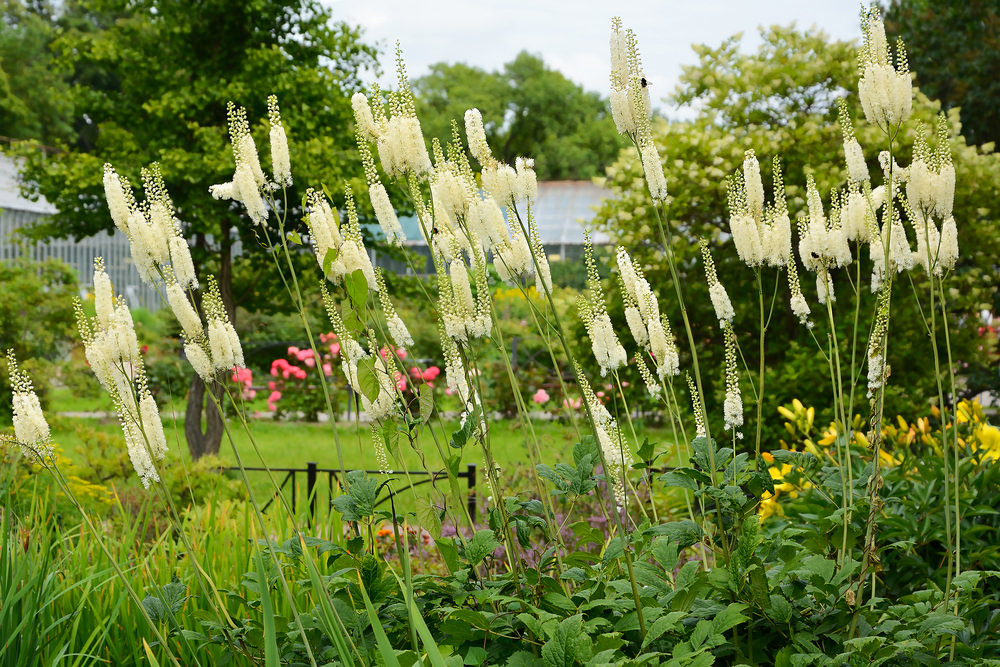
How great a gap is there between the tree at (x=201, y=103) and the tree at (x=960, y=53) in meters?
8.62

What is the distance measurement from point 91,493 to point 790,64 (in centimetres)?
685

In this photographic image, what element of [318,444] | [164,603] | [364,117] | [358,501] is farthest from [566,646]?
[318,444]

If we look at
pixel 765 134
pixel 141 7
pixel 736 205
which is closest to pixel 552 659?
pixel 736 205

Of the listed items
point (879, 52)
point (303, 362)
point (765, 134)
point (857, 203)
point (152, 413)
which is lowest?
point (303, 362)

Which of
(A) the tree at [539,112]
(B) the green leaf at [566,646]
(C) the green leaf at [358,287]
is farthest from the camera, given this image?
(A) the tree at [539,112]

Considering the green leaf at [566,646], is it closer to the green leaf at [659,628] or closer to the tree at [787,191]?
the green leaf at [659,628]

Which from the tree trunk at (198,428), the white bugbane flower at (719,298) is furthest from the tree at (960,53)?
the white bugbane flower at (719,298)

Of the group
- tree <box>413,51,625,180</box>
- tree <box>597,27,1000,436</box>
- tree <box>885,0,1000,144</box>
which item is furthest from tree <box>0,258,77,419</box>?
tree <box>413,51,625,180</box>

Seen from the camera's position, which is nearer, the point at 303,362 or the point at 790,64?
the point at 790,64

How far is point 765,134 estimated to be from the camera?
738 centimetres

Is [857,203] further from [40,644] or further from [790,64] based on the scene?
[790,64]

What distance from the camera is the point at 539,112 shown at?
33.7 metres

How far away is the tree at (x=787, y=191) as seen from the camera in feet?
22.8

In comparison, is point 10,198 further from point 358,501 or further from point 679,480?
point 679,480
